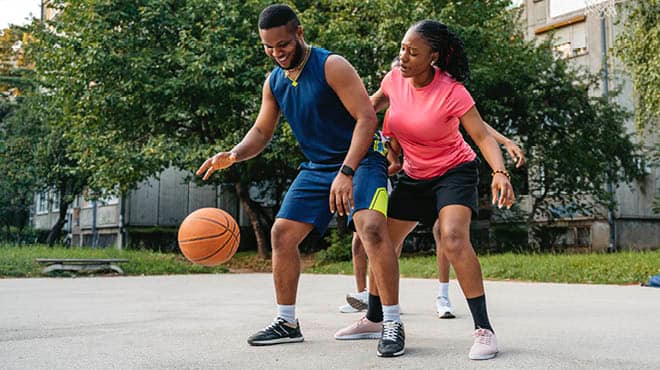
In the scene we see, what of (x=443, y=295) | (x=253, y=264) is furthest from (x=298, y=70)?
(x=253, y=264)

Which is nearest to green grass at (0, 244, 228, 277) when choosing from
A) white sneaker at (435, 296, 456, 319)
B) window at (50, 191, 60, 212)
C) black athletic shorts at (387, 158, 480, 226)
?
window at (50, 191, 60, 212)

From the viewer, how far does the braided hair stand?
4.07 m

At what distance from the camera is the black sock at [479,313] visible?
3748 millimetres

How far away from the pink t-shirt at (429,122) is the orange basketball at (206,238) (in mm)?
1537

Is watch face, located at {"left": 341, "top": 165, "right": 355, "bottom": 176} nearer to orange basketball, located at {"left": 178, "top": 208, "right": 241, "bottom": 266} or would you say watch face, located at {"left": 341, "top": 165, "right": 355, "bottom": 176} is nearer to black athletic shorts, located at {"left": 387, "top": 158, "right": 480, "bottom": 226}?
black athletic shorts, located at {"left": 387, "top": 158, "right": 480, "bottom": 226}

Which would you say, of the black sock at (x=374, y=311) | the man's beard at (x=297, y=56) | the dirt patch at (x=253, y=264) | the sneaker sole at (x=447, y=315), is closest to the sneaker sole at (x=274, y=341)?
the black sock at (x=374, y=311)

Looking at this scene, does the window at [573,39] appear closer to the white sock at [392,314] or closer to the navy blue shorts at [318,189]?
the navy blue shorts at [318,189]

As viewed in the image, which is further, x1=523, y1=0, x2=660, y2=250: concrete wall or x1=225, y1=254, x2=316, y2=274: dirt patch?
x1=523, y1=0, x2=660, y2=250: concrete wall

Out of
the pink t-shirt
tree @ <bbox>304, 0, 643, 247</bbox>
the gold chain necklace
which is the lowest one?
the pink t-shirt

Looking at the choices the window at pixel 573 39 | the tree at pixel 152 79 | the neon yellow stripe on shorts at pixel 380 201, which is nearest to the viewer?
the neon yellow stripe on shorts at pixel 380 201

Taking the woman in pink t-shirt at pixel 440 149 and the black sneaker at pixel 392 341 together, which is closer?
the black sneaker at pixel 392 341

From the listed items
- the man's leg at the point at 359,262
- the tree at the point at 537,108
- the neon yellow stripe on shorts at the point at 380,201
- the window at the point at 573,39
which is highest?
the window at the point at 573,39

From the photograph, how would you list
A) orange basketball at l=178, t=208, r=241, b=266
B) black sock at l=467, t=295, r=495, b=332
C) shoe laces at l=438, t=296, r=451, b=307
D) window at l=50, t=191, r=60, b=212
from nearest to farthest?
black sock at l=467, t=295, r=495, b=332 → orange basketball at l=178, t=208, r=241, b=266 → shoe laces at l=438, t=296, r=451, b=307 → window at l=50, t=191, r=60, b=212

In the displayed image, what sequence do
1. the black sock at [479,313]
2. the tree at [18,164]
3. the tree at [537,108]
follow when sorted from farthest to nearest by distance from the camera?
the tree at [18,164] < the tree at [537,108] < the black sock at [479,313]
